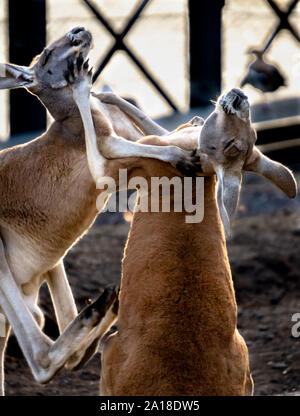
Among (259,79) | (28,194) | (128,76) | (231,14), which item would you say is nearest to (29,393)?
(28,194)

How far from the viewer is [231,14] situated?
445 inches

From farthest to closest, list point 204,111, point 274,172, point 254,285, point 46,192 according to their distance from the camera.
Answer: point 204,111 → point 254,285 → point 46,192 → point 274,172

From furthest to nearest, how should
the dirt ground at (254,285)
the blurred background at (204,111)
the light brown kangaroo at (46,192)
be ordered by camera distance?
the blurred background at (204,111), the dirt ground at (254,285), the light brown kangaroo at (46,192)

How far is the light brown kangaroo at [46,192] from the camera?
4707 millimetres

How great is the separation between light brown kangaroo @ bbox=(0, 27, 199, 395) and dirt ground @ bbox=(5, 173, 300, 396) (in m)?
0.88

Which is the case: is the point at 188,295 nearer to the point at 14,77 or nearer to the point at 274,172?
the point at 274,172

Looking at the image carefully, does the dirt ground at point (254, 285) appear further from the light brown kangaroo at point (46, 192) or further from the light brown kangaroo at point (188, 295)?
the light brown kangaroo at point (188, 295)

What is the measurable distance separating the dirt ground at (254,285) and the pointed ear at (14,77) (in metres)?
1.59

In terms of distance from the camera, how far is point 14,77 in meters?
4.84

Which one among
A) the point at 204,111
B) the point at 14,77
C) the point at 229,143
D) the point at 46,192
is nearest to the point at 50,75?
the point at 14,77

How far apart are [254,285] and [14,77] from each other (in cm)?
275

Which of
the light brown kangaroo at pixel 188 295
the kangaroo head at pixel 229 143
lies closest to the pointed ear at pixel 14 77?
the light brown kangaroo at pixel 188 295
